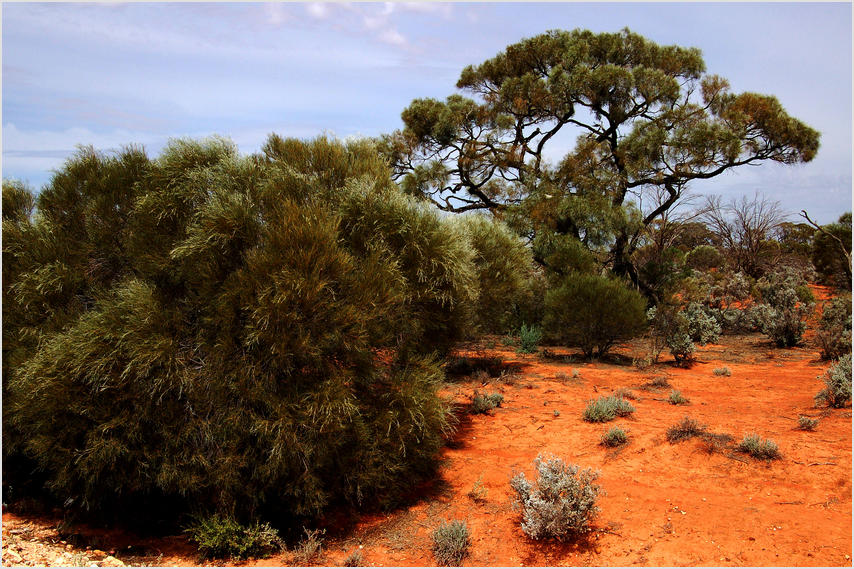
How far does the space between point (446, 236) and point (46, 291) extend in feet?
15.8

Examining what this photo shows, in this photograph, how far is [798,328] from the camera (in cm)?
1512

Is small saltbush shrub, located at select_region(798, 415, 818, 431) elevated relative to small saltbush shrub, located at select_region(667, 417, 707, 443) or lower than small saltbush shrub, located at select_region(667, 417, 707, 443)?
elevated

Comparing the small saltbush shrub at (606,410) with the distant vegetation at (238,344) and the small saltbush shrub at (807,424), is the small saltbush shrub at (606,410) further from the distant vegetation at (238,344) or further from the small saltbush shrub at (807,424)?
the small saltbush shrub at (807,424)

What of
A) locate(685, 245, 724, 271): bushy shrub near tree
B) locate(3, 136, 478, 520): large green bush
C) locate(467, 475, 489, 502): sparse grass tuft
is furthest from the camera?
locate(685, 245, 724, 271): bushy shrub near tree

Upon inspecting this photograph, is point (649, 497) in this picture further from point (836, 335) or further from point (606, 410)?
point (836, 335)

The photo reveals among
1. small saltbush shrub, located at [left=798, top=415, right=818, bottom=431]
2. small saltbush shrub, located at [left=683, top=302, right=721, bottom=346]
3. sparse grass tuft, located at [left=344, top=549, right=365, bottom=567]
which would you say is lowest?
sparse grass tuft, located at [left=344, top=549, right=365, bottom=567]

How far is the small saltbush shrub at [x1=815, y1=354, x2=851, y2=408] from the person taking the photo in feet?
25.9

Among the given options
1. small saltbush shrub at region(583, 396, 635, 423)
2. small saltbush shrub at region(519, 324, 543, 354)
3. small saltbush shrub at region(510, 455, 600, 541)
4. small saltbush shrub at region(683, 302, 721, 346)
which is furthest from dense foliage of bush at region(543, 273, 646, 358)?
small saltbush shrub at region(510, 455, 600, 541)

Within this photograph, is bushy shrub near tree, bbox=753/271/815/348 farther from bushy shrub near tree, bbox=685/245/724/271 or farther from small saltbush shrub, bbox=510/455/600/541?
small saltbush shrub, bbox=510/455/600/541

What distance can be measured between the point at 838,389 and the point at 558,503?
5.53 m

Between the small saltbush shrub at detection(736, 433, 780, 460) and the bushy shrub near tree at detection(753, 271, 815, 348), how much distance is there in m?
10.4

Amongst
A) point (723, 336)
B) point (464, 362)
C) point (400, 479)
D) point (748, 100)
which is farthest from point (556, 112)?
point (400, 479)

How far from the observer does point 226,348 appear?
18.0 feet

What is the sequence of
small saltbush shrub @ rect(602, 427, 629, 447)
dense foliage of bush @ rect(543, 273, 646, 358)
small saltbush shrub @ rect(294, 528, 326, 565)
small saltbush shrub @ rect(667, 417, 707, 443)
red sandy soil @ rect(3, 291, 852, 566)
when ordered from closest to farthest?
red sandy soil @ rect(3, 291, 852, 566) → small saltbush shrub @ rect(294, 528, 326, 565) → small saltbush shrub @ rect(667, 417, 707, 443) → small saltbush shrub @ rect(602, 427, 629, 447) → dense foliage of bush @ rect(543, 273, 646, 358)
